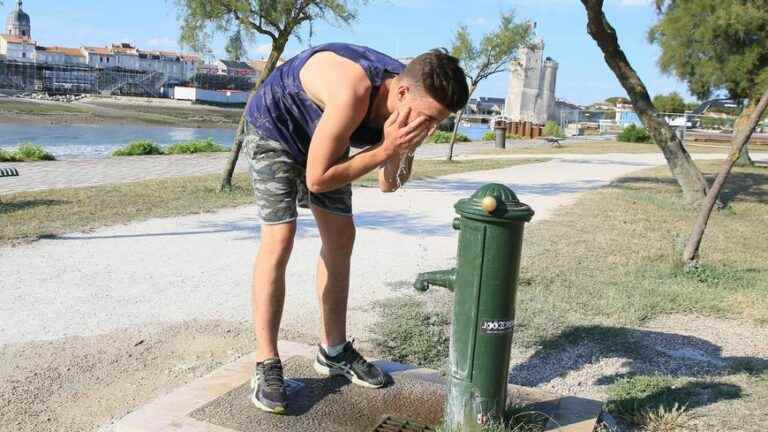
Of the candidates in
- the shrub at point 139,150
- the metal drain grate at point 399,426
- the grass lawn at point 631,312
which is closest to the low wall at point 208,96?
the shrub at point 139,150

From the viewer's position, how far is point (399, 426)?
2914 millimetres

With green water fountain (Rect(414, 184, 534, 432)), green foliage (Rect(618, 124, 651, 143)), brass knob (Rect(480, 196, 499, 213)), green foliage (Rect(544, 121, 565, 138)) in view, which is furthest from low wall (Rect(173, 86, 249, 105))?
brass knob (Rect(480, 196, 499, 213))

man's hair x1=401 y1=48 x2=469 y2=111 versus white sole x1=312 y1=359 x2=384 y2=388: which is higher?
man's hair x1=401 y1=48 x2=469 y2=111

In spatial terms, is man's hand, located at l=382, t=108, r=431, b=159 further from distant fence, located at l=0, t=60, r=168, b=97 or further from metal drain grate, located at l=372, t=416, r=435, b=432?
distant fence, located at l=0, t=60, r=168, b=97

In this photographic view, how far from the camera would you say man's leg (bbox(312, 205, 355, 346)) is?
3.12 m

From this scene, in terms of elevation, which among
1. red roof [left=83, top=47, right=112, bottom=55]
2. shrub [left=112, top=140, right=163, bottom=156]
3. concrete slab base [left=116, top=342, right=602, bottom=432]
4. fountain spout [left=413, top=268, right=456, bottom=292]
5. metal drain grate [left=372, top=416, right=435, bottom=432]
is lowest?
shrub [left=112, top=140, right=163, bottom=156]

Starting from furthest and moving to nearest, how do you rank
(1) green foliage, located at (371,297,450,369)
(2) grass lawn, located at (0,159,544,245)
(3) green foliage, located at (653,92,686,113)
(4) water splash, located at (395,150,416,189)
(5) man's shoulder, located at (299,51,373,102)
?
1. (3) green foliage, located at (653,92,686,113)
2. (2) grass lawn, located at (0,159,544,245)
3. (1) green foliage, located at (371,297,450,369)
4. (4) water splash, located at (395,150,416,189)
5. (5) man's shoulder, located at (299,51,373,102)

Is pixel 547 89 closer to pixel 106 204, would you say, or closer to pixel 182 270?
pixel 106 204

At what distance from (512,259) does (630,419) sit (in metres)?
1.12

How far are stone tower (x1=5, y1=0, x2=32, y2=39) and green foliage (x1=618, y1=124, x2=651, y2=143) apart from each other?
128803mm

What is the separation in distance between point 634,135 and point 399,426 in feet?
113

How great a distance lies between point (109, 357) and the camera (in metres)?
3.75

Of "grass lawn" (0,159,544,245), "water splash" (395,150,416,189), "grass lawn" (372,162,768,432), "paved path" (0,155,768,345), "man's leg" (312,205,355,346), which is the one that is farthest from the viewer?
"grass lawn" (0,159,544,245)

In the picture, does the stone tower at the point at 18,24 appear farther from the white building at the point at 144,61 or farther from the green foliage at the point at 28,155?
the green foliage at the point at 28,155
